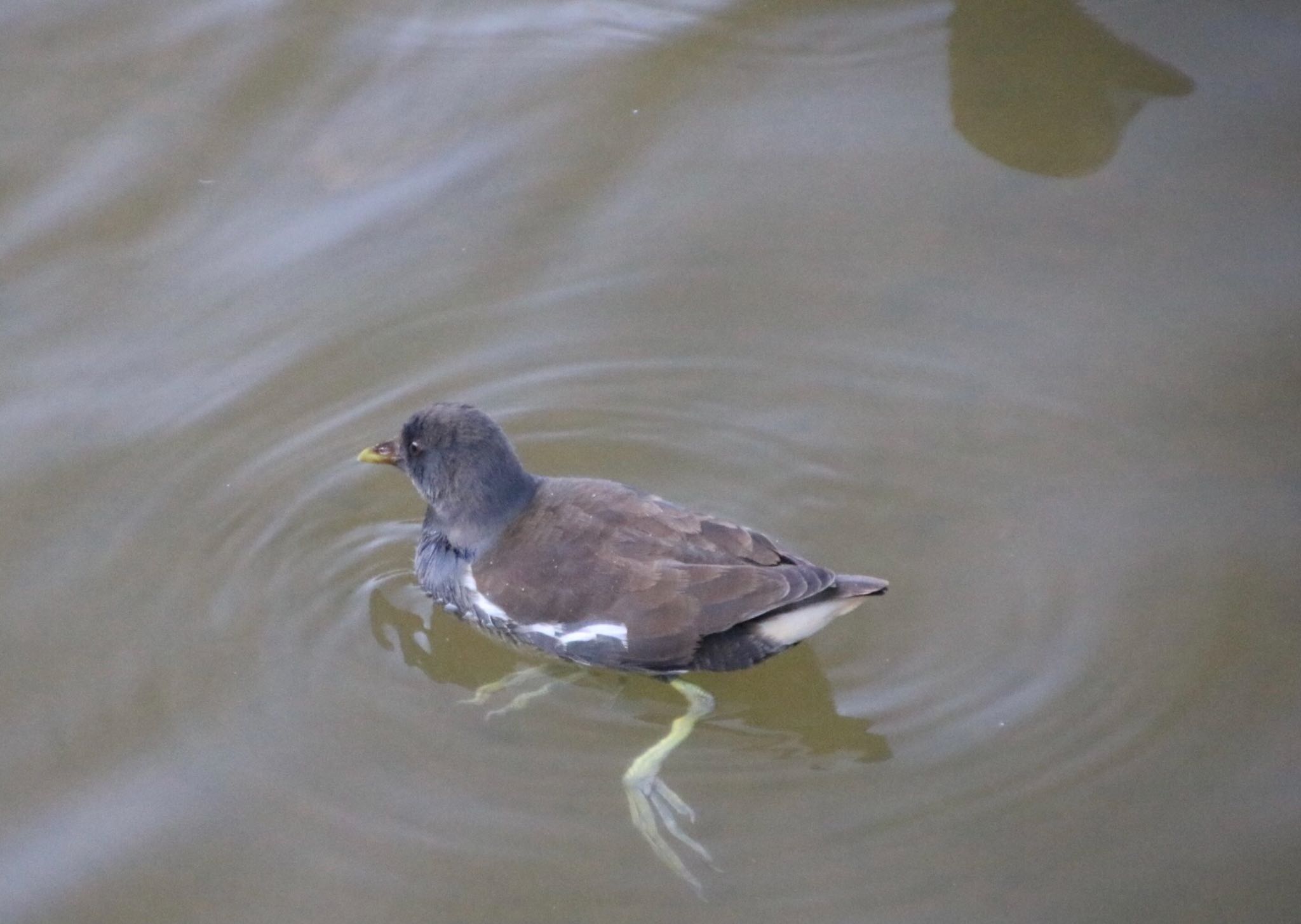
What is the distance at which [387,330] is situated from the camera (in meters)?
6.40

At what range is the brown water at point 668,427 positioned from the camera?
15.4 ft

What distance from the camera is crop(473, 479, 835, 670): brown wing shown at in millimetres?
4938

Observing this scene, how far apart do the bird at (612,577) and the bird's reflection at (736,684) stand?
3.5 inches

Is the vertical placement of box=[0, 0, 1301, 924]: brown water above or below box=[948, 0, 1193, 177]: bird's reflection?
below

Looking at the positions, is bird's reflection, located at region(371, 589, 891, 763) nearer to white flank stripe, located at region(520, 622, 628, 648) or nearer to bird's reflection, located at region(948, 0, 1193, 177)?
white flank stripe, located at region(520, 622, 628, 648)

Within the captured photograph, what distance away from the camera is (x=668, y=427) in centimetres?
605

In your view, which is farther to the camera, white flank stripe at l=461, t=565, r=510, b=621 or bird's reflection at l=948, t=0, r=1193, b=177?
bird's reflection at l=948, t=0, r=1193, b=177

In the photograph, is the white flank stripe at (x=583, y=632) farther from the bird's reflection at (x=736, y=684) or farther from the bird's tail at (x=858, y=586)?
the bird's tail at (x=858, y=586)

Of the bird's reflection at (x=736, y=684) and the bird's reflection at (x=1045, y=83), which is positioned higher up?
the bird's reflection at (x=1045, y=83)

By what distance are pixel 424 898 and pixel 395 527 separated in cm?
169

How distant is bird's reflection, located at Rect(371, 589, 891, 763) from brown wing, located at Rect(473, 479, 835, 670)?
241 millimetres

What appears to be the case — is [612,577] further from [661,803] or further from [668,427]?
[668,427]

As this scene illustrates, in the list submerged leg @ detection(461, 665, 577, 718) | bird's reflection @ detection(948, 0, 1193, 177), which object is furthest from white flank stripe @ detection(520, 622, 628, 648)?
bird's reflection @ detection(948, 0, 1193, 177)

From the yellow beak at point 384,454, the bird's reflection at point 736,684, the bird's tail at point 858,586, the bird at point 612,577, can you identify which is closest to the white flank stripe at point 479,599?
the bird at point 612,577
